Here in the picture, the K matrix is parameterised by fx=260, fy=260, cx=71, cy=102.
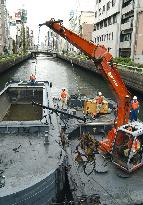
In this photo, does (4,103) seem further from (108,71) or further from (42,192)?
(42,192)

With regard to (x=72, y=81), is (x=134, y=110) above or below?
below

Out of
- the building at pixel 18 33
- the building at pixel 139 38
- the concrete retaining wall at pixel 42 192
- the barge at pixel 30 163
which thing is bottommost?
the concrete retaining wall at pixel 42 192

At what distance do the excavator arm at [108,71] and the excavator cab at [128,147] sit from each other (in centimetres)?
97

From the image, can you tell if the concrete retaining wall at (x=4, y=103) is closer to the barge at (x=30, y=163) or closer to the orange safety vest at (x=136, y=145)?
the barge at (x=30, y=163)

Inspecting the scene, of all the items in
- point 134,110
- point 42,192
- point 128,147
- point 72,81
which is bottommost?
point 42,192

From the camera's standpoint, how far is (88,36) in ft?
395

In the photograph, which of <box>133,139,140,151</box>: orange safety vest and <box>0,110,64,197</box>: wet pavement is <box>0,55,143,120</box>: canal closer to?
<box>0,110,64,197</box>: wet pavement

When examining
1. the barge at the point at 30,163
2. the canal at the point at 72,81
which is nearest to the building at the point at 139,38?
the canal at the point at 72,81

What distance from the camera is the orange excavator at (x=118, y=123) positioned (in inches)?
405

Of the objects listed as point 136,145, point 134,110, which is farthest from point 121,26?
point 136,145

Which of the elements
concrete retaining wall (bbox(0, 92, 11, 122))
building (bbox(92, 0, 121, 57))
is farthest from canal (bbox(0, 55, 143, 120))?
building (bbox(92, 0, 121, 57))

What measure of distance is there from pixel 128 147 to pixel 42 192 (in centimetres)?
434

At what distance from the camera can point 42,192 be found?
7.27 meters

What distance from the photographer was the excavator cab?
999cm
